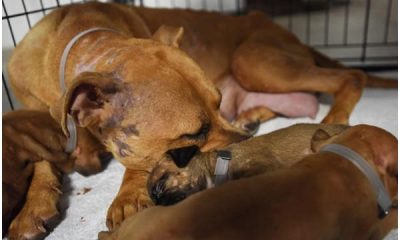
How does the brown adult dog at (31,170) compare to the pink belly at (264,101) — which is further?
the pink belly at (264,101)

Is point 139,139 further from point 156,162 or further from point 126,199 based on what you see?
point 126,199

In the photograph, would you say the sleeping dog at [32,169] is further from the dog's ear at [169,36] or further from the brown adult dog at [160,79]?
the dog's ear at [169,36]

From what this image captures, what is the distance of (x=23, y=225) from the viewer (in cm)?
173

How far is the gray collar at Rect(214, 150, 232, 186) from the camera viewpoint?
1.77 meters

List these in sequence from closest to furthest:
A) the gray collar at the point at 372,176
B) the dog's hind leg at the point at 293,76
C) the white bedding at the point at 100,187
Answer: the gray collar at the point at 372,176 → the white bedding at the point at 100,187 → the dog's hind leg at the point at 293,76

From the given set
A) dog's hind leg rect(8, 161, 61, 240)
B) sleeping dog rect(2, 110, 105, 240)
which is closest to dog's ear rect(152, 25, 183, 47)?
sleeping dog rect(2, 110, 105, 240)

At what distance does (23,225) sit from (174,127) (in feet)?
2.30

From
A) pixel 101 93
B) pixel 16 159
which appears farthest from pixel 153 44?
pixel 16 159

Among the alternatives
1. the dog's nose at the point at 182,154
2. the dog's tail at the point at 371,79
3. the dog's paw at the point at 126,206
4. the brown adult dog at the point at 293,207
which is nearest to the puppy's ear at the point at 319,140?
the brown adult dog at the point at 293,207

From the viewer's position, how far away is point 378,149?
1.52 meters

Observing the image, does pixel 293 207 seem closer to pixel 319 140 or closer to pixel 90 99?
pixel 319 140

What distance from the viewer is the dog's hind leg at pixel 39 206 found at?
67.6 inches

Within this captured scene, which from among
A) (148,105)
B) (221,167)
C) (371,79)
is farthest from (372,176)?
(371,79)

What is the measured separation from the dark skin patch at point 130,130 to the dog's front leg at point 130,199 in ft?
0.82
